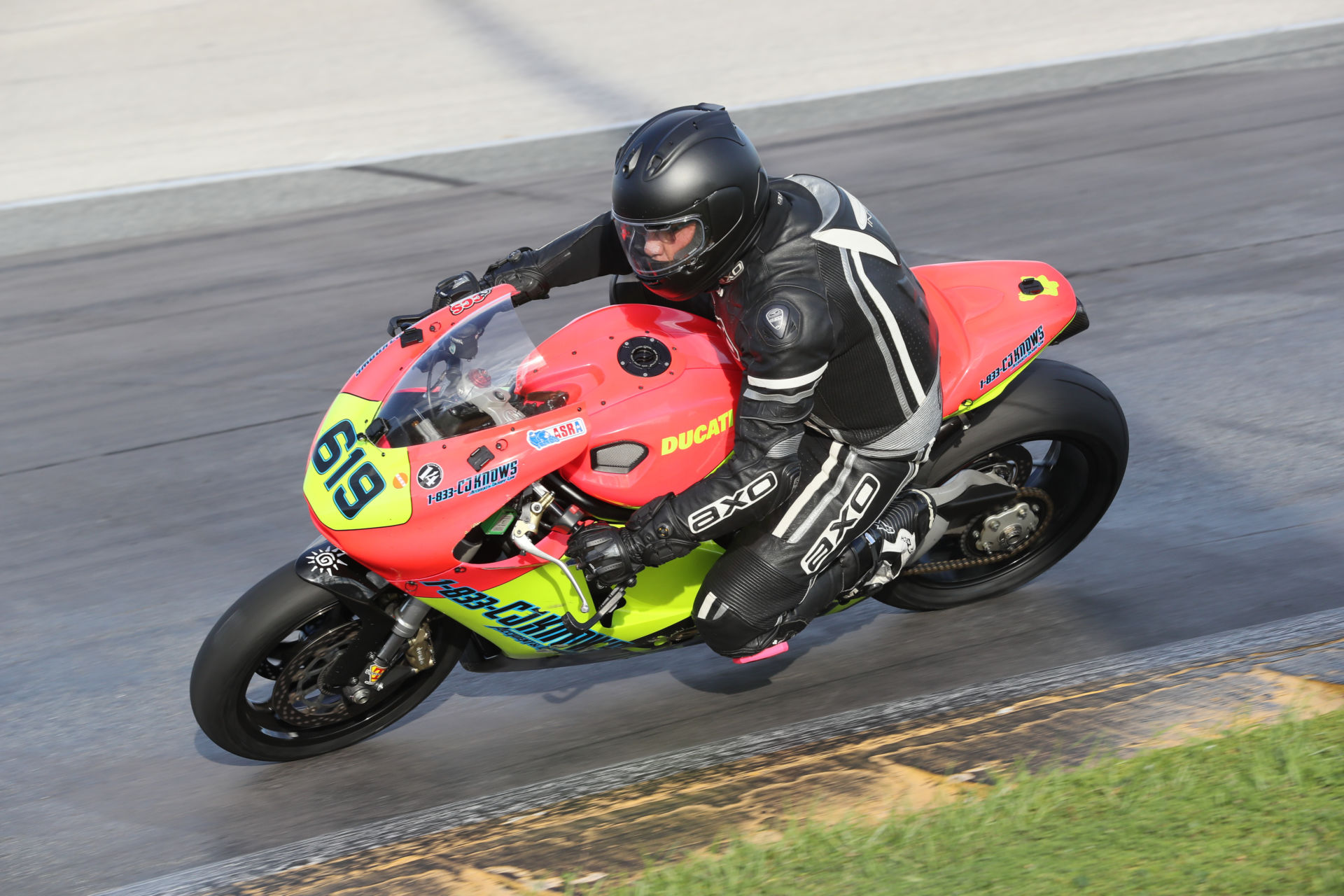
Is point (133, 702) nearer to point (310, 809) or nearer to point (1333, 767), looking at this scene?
point (310, 809)

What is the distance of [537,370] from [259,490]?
8.82 ft

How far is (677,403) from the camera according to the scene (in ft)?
13.4

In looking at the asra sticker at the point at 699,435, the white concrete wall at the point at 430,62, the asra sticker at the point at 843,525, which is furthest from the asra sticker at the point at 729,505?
the white concrete wall at the point at 430,62

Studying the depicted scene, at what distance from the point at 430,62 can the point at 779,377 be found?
1313 cm

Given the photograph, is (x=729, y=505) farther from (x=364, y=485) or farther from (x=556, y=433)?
(x=364, y=485)

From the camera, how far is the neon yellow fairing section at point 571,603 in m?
4.05

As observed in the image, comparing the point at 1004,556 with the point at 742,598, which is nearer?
the point at 742,598

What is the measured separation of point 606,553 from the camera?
12.4ft

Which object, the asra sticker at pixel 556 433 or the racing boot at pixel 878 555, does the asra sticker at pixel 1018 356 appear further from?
the asra sticker at pixel 556 433

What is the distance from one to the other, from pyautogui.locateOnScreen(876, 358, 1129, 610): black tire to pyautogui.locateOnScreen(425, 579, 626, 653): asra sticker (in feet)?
3.94

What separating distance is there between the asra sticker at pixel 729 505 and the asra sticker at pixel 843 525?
15.8 inches

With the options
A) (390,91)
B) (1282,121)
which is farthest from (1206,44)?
(390,91)

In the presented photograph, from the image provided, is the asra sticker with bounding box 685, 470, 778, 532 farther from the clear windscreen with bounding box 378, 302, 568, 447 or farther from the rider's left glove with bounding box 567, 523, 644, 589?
the clear windscreen with bounding box 378, 302, 568, 447

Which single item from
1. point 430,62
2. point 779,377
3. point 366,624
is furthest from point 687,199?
point 430,62
